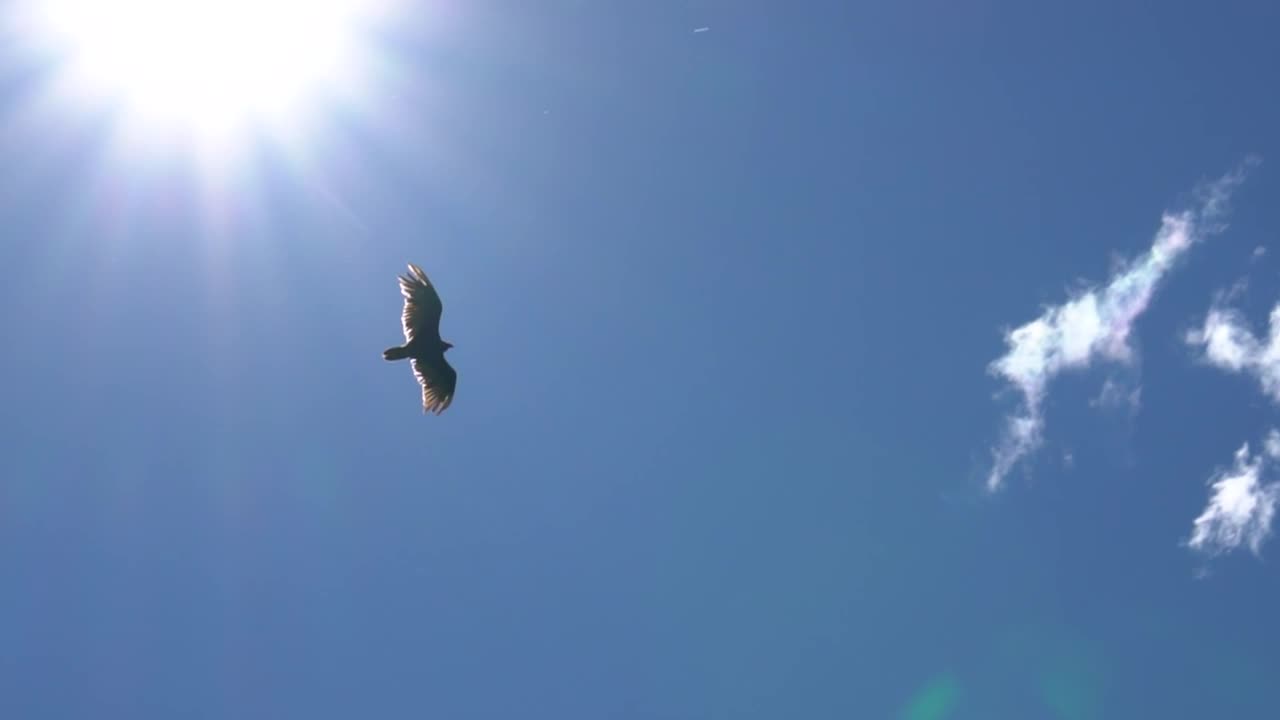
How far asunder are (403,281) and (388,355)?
2835 mm

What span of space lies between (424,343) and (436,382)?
223cm

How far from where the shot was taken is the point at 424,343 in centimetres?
4512

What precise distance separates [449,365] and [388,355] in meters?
3.03

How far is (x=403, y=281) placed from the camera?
4441 centimetres

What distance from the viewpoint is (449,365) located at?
4675cm

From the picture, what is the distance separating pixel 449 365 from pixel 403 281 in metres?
4.16

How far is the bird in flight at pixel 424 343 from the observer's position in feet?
145

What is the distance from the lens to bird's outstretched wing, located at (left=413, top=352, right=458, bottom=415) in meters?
46.3

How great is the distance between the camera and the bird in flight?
44250 mm

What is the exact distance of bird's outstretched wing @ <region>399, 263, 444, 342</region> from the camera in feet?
145

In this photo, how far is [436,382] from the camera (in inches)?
1841

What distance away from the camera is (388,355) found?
44.4 meters

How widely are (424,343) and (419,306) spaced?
1.54 m

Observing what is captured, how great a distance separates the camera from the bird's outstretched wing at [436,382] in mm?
46281
